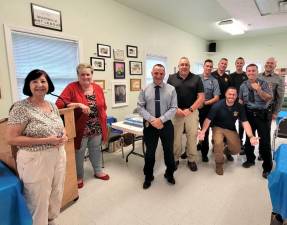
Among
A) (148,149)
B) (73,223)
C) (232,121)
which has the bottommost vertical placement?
(73,223)

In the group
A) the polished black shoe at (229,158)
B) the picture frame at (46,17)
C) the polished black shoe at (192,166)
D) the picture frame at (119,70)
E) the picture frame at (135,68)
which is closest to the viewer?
the picture frame at (46,17)

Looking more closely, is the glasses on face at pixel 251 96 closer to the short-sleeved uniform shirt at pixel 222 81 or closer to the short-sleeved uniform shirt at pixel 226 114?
the short-sleeved uniform shirt at pixel 226 114

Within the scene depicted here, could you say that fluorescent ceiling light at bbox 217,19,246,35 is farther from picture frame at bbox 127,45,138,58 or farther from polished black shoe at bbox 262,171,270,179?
polished black shoe at bbox 262,171,270,179

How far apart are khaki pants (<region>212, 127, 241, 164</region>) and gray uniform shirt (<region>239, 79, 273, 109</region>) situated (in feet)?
1.52

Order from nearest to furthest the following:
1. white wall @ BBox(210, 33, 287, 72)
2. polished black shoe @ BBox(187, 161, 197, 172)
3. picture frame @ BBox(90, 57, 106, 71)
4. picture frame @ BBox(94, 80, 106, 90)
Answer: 1. polished black shoe @ BBox(187, 161, 197, 172)
2. picture frame @ BBox(90, 57, 106, 71)
3. picture frame @ BBox(94, 80, 106, 90)
4. white wall @ BBox(210, 33, 287, 72)

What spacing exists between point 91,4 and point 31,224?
3.20 meters

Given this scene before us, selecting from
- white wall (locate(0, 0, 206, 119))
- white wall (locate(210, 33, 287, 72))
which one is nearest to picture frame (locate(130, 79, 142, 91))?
white wall (locate(0, 0, 206, 119))

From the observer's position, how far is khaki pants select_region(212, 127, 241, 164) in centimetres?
283

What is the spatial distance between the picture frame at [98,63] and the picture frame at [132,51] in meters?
0.72

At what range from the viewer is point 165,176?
105 inches

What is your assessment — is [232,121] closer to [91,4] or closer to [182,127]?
[182,127]

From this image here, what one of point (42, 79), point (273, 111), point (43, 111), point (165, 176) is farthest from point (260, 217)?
point (42, 79)

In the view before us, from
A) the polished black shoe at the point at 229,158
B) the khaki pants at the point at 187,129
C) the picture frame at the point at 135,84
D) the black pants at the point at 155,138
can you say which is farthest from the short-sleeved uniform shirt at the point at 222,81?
the picture frame at the point at 135,84

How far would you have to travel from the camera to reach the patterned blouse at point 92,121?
2355mm
